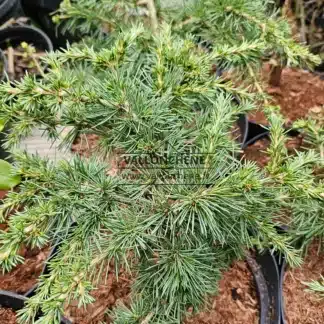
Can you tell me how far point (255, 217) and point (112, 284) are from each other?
59cm

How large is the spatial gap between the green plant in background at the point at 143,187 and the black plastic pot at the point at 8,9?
1.54 meters

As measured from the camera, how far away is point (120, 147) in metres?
0.87

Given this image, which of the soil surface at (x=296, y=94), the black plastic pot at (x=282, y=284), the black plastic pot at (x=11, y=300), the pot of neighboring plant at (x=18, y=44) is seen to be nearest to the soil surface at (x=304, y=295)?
the black plastic pot at (x=282, y=284)

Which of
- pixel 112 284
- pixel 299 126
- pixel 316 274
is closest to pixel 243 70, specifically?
pixel 299 126

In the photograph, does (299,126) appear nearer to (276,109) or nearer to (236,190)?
(276,109)

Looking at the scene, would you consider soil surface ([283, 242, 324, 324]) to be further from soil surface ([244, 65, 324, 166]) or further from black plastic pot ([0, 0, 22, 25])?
black plastic pot ([0, 0, 22, 25])

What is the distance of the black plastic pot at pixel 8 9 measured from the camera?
221 cm

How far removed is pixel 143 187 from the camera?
0.86m

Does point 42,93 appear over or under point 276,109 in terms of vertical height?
over

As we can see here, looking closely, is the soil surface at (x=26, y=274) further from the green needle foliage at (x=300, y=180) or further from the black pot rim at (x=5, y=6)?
the black pot rim at (x=5, y=6)

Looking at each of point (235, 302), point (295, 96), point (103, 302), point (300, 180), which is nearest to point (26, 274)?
point (103, 302)

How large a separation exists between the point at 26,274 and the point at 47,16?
60.5 inches

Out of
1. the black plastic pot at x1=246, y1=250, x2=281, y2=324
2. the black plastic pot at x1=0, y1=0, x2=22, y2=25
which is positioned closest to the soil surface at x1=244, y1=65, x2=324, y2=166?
the black plastic pot at x1=246, y1=250, x2=281, y2=324

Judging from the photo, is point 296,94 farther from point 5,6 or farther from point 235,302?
point 5,6
